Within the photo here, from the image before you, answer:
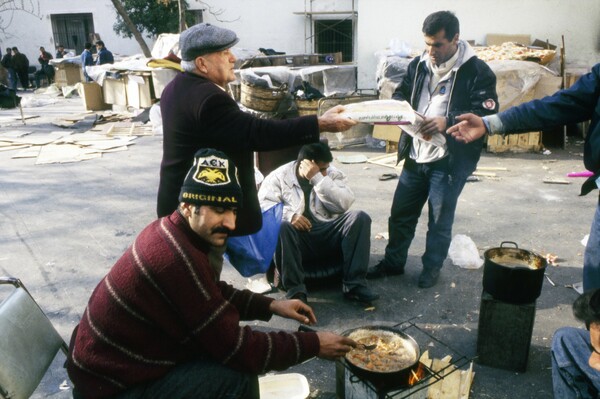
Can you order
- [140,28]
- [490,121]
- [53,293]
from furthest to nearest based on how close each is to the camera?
[140,28] < [53,293] < [490,121]

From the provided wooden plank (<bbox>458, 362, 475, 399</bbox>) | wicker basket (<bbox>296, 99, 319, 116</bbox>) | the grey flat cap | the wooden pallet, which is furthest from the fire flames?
the wooden pallet

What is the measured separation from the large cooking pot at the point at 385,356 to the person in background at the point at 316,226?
4.00 ft

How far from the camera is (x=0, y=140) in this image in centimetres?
1109

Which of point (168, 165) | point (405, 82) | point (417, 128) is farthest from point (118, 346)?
point (405, 82)

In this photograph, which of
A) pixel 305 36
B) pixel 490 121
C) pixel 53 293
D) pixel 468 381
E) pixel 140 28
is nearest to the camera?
pixel 468 381

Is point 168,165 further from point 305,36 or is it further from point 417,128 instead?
point 305,36

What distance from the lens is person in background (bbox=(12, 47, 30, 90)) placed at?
69.5 feet

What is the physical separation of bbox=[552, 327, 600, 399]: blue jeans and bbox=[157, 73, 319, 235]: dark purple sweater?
177 cm

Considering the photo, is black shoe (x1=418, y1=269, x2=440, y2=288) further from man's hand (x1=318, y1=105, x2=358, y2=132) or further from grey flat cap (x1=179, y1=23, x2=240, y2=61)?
grey flat cap (x1=179, y1=23, x2=240, y2=61)

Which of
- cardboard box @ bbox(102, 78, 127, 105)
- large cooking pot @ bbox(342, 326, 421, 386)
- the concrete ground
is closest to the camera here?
large cooking pot @ bbox(342, 326, 421, 386)

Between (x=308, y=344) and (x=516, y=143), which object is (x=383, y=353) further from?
(x=516, y=143)

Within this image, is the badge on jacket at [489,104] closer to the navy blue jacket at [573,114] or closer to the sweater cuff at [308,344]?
the navy blue jacket at [573,114]

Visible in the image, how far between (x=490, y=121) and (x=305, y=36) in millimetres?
18165

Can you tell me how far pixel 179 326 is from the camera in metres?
2.02
